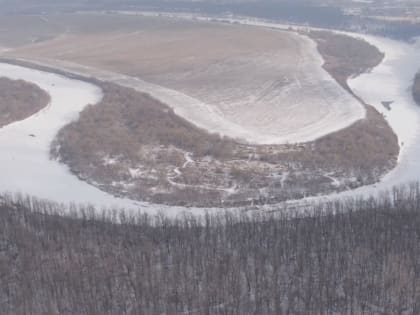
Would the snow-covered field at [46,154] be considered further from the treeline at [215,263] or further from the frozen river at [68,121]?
the treeline at [215,263]

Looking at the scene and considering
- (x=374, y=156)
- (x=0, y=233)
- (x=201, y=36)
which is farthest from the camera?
(x=201, y=36)

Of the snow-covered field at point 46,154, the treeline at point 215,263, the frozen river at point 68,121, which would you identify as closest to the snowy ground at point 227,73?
the frozen river at point 68,121

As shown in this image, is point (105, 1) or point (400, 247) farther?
point (105, 1)

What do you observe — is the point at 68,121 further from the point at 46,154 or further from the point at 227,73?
the point at 227,73

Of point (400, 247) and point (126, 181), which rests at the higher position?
point (400, 247)

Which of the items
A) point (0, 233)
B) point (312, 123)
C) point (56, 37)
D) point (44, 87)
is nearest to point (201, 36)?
point (56, 37)

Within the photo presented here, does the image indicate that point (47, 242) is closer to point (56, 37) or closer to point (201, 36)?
point (201, 36)

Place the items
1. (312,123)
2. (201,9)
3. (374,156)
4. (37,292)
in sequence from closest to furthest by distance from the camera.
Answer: (37,292), (374,156), (312,123), (201,9)
